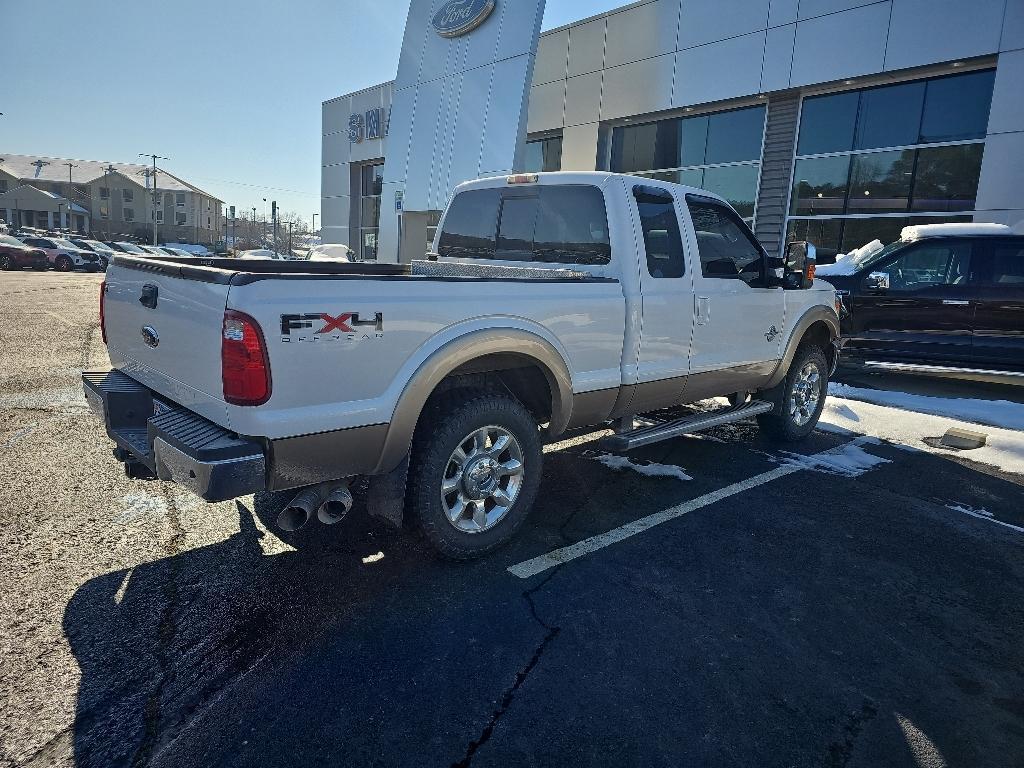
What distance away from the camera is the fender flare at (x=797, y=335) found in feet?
17.9

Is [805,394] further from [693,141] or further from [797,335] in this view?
[693,141]

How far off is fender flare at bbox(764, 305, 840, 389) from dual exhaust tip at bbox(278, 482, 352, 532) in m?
3.88

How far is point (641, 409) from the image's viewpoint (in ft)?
14.1

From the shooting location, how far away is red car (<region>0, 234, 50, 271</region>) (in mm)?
29797

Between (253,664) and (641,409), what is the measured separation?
2779 millimetres

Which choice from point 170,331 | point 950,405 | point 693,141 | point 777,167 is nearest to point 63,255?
point 693,141

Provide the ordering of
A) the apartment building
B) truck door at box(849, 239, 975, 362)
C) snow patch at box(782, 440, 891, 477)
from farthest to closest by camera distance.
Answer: the apartment building → truck door at box(849, 239, 975, 362) → snow patch at box(782, 440, 891, 477)

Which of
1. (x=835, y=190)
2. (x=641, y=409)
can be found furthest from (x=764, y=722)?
(x=835, y=190)

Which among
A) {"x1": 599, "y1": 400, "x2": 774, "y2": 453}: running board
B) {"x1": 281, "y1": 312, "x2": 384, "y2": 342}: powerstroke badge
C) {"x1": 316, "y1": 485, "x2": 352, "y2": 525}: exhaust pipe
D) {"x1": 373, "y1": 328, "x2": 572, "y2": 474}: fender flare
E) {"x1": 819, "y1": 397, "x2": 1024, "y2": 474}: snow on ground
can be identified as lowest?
{"x1": 819, "y1": 397, "x2": 1024, "y2": 474}: snow on ground

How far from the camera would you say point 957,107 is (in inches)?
497

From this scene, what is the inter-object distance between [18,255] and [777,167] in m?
33.4

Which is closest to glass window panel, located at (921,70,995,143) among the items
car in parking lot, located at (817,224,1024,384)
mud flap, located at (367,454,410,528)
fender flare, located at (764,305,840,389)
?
car in parking lot, located at (817,224,1024,384)

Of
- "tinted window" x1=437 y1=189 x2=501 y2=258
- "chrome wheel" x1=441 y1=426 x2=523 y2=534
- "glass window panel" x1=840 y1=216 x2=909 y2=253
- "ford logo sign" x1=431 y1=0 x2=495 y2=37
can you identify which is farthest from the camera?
"ford logo sign" x1=431 y1=0 x2=495 y2=37

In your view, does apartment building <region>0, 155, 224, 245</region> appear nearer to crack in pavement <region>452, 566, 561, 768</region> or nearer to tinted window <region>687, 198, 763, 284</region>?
tinted window <region>687, 198, 763, 284</region>
